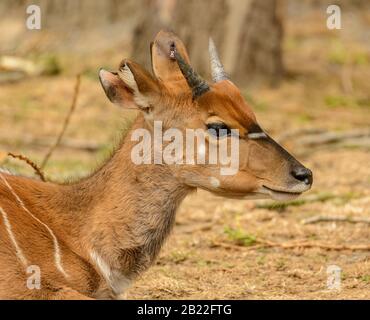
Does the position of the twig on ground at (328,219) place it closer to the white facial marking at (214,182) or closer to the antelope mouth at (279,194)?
the antelope mouth at (279,194)

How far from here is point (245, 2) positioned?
13266mm

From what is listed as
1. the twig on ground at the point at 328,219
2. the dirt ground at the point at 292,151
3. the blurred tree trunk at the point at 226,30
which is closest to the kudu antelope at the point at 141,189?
the dirt ground at the point at 292,151

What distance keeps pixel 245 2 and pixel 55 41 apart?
426 centimetres

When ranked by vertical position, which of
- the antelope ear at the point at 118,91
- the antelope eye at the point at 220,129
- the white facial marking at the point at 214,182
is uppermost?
the antelope ear at the point at 118,91

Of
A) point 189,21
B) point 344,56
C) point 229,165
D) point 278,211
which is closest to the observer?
point 229,165

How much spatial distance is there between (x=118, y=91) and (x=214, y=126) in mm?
617

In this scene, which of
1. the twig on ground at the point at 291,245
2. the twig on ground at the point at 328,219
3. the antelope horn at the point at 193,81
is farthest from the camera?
the twig on ground at the point at 328,219

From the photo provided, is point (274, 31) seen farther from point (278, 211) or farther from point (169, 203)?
point (169, 203)

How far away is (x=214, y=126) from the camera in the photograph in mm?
5758

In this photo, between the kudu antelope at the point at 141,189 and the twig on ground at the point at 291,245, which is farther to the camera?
the twig on ground at the point at 291,245

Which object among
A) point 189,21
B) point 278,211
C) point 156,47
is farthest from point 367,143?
point 156,47

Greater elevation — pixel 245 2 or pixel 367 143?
pixel 245 2

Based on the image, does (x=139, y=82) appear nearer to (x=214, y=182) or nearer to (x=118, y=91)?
(x=118, y=91)

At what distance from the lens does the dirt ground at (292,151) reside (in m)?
6.88
